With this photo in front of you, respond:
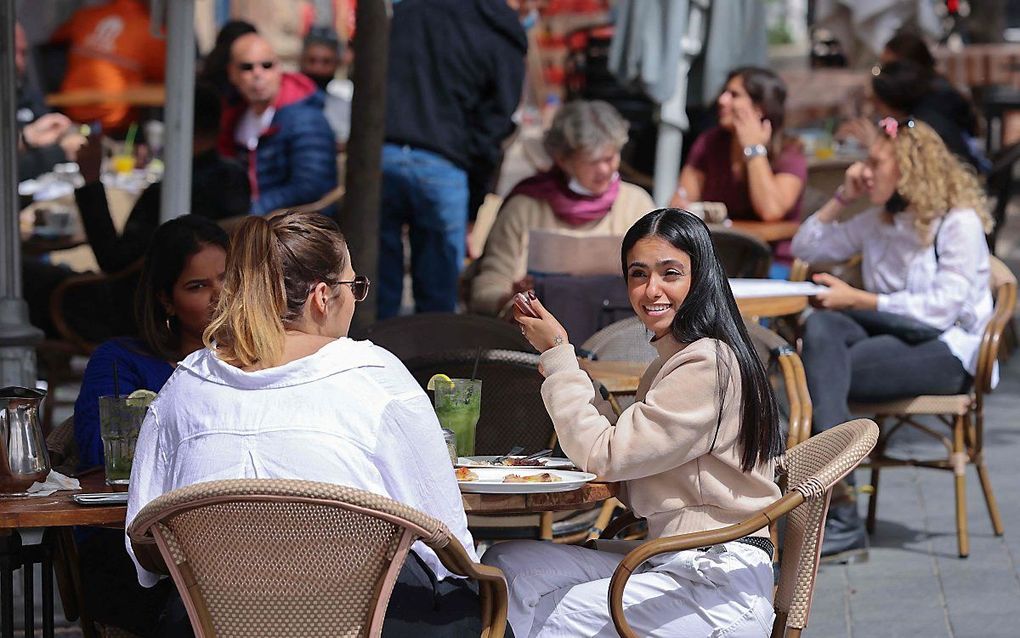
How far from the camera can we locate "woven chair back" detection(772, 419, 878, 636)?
9.09ft

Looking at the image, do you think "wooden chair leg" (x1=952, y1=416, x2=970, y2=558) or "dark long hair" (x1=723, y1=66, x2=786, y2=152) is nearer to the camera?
"wooden chair leg" (x1=952, y1=416, x2=970, y2=558)

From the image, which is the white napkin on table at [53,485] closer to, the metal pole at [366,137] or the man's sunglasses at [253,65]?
the metal pole at [366,137]

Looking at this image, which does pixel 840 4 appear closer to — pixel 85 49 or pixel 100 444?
pixel 85 49

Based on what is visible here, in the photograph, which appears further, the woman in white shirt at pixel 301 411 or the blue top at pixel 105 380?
the blue top at pixel 105 380

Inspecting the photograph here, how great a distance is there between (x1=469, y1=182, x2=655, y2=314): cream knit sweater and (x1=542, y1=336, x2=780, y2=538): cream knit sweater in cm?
273

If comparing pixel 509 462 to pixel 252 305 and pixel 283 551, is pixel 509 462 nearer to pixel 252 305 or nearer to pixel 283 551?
pixel 252 305

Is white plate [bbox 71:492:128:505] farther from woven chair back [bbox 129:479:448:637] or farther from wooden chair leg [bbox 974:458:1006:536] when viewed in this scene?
wooden chair leg [bbox 974:458:1006:536]

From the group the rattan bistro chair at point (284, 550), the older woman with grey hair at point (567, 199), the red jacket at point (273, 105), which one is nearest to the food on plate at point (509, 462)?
the rattan bistro chair at point (284, 550)

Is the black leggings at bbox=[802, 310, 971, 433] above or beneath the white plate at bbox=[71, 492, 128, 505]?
beneath

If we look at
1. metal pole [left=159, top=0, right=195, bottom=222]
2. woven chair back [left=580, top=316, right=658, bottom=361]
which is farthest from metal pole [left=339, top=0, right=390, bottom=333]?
woven chair back [left=580, top=316, right=658, bottom=361]

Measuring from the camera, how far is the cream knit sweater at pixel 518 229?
5.69 m

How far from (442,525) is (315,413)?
0.30m

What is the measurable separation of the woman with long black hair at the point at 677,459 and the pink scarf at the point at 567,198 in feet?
8.84

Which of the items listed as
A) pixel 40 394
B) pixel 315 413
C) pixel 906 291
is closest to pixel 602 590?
pixel 315 413
